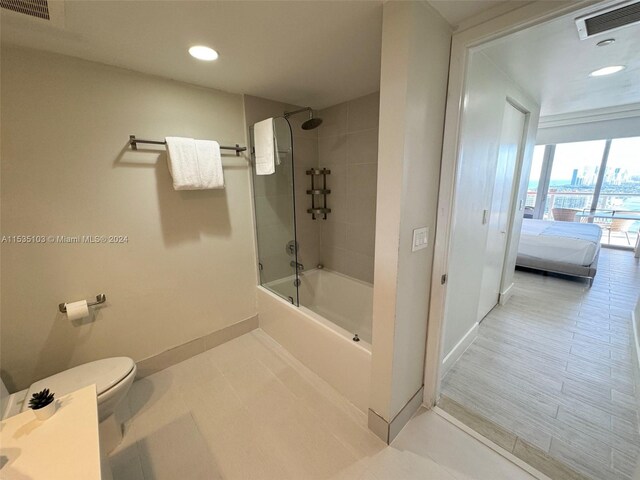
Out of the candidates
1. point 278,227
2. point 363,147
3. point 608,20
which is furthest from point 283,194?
point 608,20

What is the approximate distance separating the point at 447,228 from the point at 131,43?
1.95 metres

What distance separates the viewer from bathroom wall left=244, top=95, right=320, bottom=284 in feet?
7.38

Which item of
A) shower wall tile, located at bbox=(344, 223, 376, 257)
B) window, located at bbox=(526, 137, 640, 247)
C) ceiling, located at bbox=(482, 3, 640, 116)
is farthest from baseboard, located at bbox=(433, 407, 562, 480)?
window, located at bbox=(526, 137, 640, 247)

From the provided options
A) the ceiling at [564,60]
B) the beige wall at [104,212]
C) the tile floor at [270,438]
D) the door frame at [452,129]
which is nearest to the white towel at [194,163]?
the beige wall at [104,212]

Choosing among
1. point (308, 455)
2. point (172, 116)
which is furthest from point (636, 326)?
point (172, 116)

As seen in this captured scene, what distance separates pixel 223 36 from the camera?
1265mm

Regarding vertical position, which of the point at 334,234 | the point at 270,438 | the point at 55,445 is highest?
the point at 334,234

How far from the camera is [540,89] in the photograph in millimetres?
2299

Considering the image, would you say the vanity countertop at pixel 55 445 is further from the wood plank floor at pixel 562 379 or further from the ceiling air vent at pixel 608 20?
the ceiling air vent at pixel 608 20

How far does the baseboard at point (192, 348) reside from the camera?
1.93 metres

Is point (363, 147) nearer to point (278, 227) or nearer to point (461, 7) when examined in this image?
point (278, 227)

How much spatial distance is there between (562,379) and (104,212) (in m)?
3.36

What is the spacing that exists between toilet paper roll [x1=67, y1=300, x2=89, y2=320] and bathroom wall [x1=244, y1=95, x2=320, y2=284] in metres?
1.28

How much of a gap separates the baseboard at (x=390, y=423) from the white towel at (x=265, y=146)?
6.20ft
